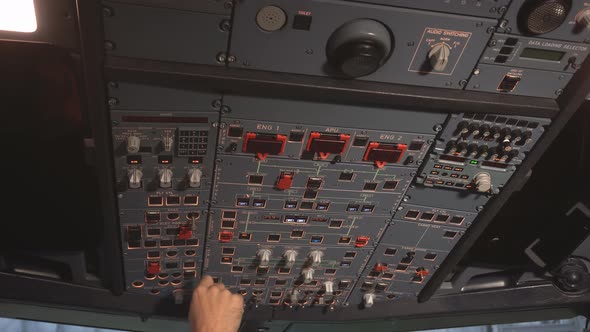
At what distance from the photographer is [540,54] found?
6.09 feet

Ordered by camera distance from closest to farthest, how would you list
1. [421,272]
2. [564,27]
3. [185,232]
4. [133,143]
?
[564,27]
[133,143]
[185,232]
[421,272]

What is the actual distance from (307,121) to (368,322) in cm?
178

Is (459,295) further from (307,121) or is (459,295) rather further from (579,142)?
(307,121)

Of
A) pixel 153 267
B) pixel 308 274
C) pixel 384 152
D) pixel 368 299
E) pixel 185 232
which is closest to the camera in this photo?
pixel 384 152

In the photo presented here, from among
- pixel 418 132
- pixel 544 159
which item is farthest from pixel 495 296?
pixel 418 132

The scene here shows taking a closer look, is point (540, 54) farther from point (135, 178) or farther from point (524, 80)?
point (135, 178)

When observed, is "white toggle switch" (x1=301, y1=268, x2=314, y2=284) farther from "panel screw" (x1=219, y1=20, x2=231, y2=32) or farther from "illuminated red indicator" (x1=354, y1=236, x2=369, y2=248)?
"panel screw" (x1=219, y1=20, x2=231, y2=32)

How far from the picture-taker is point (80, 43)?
1585 mm

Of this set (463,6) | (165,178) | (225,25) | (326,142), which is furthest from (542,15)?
(165,178)

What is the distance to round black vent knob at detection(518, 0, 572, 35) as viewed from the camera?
167 cm

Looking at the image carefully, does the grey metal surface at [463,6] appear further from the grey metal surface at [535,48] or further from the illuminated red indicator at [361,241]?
the illuminated red indicator at [361,241]

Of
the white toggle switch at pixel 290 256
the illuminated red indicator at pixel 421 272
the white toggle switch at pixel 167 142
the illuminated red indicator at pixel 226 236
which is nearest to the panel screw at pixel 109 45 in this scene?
the white toggle switch at pixel 167 142

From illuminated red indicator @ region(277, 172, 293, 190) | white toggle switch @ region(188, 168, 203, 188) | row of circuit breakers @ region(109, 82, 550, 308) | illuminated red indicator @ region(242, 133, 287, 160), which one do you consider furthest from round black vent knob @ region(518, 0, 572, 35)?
white toggle switch @ region(188, 168, 203, 188)

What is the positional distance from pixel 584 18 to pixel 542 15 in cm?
16
